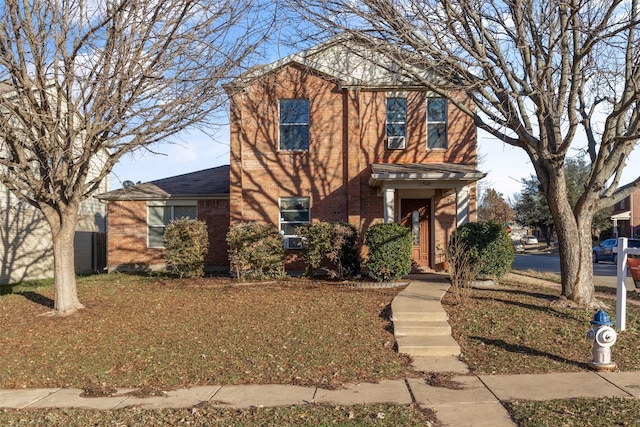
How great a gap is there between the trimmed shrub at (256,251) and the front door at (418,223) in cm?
430

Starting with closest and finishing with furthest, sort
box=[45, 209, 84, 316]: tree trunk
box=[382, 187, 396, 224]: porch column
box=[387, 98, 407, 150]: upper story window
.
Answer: box=[45, 209, 84, 316]: tree trunk, box=[382, 187, 396, 224]: porch column, box=[387, 98, 407, 150]: upper story window

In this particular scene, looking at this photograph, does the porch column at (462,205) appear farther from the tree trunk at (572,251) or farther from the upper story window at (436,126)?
the tree trunk at (572,251)

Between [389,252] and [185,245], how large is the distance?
19.4 ft

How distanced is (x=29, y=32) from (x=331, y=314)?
7.06 metres

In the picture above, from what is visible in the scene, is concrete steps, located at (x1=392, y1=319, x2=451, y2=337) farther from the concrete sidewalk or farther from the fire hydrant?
the fire hydrant

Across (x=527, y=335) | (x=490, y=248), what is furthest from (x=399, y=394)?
(x=490, y=248)

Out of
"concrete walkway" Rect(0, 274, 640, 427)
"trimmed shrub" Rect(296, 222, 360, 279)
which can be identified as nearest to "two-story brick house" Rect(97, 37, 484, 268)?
"trimmed shrub" Rect(296, 222, 360, 279)

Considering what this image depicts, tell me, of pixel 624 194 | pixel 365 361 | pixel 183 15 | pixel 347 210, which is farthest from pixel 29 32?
pixel 624 194

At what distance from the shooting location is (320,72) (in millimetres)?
15398

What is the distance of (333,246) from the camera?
527 inches

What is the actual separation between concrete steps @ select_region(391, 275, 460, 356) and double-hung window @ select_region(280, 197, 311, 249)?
5.65 metres

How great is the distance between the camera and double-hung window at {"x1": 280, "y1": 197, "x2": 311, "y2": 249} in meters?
15.9

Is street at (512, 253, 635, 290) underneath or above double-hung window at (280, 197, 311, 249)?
underneath

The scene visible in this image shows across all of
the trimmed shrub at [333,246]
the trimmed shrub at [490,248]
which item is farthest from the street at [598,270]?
the trimmed shrub at [333,246]
